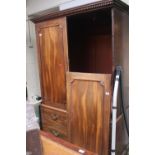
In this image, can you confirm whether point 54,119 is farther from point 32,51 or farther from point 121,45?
point 32,51

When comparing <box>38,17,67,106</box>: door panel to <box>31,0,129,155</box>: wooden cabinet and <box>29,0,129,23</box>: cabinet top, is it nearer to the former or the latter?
<box>31,0,129,155</box>: wooden cabinet

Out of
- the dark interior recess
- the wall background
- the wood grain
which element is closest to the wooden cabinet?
the dark interior recess

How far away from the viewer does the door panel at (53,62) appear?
180 centimetres

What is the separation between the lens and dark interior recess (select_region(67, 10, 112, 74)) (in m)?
2.11

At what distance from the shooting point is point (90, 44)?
7.48ft

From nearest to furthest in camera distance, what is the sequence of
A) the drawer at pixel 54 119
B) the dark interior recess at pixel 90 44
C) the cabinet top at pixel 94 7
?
the cabinet top at pixel 94 7 → the drawer at pixel 54 119 → the dark interior recess at pixel 90 44

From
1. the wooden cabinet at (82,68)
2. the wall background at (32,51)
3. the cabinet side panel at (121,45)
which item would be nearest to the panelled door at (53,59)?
the wooden cabinet at (82,68)

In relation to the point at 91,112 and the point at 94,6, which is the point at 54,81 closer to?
the point at 91,112

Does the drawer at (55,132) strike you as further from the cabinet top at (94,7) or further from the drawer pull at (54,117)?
the cabinet top at (94,7)

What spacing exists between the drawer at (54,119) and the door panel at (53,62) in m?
0.11

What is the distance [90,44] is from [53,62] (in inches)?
25.1

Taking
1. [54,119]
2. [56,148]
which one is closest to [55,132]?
[54,119]
